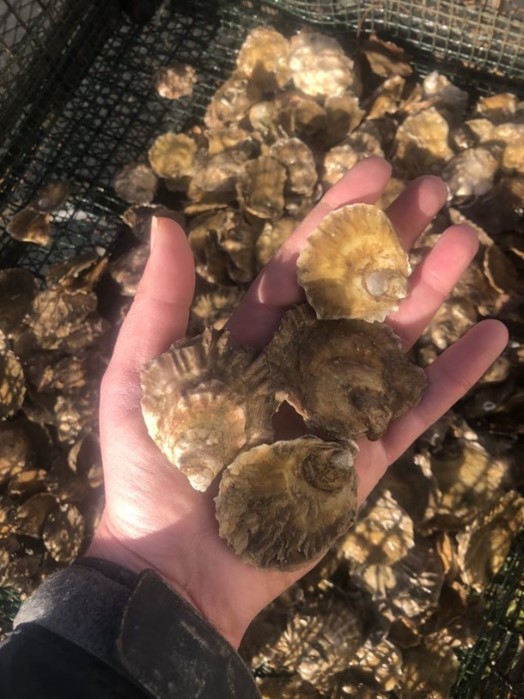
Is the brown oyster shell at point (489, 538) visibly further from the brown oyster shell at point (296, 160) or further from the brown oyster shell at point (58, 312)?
the brown oyster shell at point (58, 312)

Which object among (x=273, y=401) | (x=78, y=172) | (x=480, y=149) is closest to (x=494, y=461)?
(x=273, y=401)

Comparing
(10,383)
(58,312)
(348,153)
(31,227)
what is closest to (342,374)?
(348,153)

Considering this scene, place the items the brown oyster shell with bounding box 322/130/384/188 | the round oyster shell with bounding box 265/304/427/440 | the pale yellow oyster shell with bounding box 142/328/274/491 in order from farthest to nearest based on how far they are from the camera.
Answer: the brown oyster shell with bounding box 322/130/384/188 < the round oyster shell with bounding box 265/304/427/440 < the pale yellow oyster shell with bounding box 142/328/274/491

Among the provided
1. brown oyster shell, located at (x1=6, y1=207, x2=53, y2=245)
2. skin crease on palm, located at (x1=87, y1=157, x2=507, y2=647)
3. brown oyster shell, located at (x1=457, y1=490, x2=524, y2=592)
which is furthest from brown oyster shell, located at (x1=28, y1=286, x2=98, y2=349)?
brown oyster shell, located at (x1=457, y1=490, x2=524, y2=592)

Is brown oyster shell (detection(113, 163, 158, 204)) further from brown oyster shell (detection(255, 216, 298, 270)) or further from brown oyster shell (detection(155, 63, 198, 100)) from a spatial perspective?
brown oyster shell (detection(255, 216, 298, 270))

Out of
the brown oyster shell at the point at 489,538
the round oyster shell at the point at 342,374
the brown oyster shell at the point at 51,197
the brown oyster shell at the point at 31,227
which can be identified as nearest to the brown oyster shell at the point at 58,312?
the brown oyster shell at the point at 31,227

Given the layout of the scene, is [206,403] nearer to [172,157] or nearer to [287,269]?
[287,269]

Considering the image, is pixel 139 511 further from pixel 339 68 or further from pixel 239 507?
pixel 339 68
